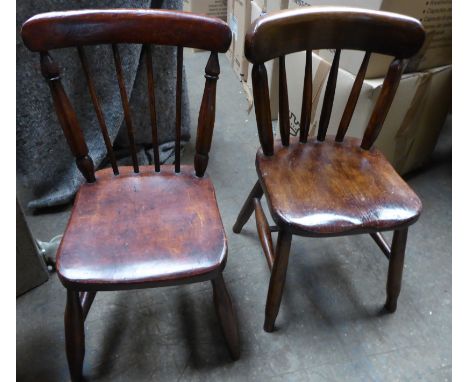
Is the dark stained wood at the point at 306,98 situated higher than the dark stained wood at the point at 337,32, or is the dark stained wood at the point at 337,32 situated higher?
the dark stained wood at the point at 337,32

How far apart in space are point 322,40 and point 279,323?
0.83 m

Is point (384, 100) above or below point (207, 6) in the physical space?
above

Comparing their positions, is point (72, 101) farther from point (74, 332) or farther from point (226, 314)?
point (226, 314)

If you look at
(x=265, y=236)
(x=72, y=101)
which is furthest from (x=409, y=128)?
(x=72, y=101)

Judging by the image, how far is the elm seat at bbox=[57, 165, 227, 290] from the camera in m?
0.77

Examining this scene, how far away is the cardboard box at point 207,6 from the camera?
2588mm

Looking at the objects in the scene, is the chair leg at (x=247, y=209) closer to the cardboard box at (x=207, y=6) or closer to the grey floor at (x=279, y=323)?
the grey floor at (x=279, y=323)

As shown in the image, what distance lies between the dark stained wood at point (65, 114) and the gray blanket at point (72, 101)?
46 centimetres

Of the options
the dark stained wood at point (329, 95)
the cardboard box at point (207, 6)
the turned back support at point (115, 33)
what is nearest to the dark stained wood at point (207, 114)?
the turned back support at point (115, 33)

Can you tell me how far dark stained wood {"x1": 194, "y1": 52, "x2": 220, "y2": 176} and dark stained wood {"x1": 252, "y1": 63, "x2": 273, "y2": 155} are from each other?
108 mm

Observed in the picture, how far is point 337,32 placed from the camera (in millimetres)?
991

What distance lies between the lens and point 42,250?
50.4 inches

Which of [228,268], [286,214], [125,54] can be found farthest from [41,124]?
[286,214]

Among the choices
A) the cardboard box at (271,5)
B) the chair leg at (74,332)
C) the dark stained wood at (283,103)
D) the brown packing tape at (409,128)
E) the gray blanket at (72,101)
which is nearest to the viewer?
the chair leg at (74,332)
